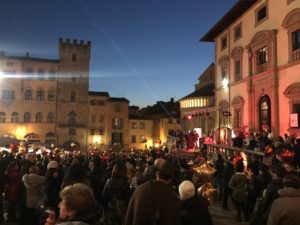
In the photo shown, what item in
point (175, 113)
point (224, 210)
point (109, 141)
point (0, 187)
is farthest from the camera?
point (175, 113)

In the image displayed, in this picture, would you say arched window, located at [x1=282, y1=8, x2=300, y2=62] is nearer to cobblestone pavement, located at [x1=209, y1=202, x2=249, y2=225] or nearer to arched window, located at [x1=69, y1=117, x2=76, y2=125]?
cobblestone pavement, located at [x1=209, y1=202, x2=249, y2=225]

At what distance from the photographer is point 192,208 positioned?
4.55 meters

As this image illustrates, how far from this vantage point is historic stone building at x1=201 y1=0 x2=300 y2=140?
1956 centimetres

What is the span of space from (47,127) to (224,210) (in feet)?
173

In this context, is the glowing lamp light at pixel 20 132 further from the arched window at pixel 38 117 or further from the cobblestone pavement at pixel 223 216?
the cobblestone pavement at pixel 223 216

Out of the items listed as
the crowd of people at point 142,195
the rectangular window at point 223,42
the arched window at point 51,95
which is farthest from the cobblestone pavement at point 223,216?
the arched window at point 51,95

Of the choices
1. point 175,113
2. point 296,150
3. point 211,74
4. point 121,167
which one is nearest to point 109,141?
point 175,113

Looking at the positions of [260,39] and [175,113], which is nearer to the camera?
[260,39]

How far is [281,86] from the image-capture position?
20.8m

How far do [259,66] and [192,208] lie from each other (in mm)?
20813

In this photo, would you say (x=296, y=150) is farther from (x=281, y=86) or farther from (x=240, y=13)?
(x=240, y=13)

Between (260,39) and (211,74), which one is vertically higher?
(211,74)

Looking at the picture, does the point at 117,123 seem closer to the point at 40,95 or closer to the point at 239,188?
the point at 40,95

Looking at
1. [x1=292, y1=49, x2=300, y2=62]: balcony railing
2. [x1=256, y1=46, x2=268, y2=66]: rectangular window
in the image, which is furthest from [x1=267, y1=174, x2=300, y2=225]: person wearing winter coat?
[x1=256, y1=46, x2=268, y2=66]: rectangular window
